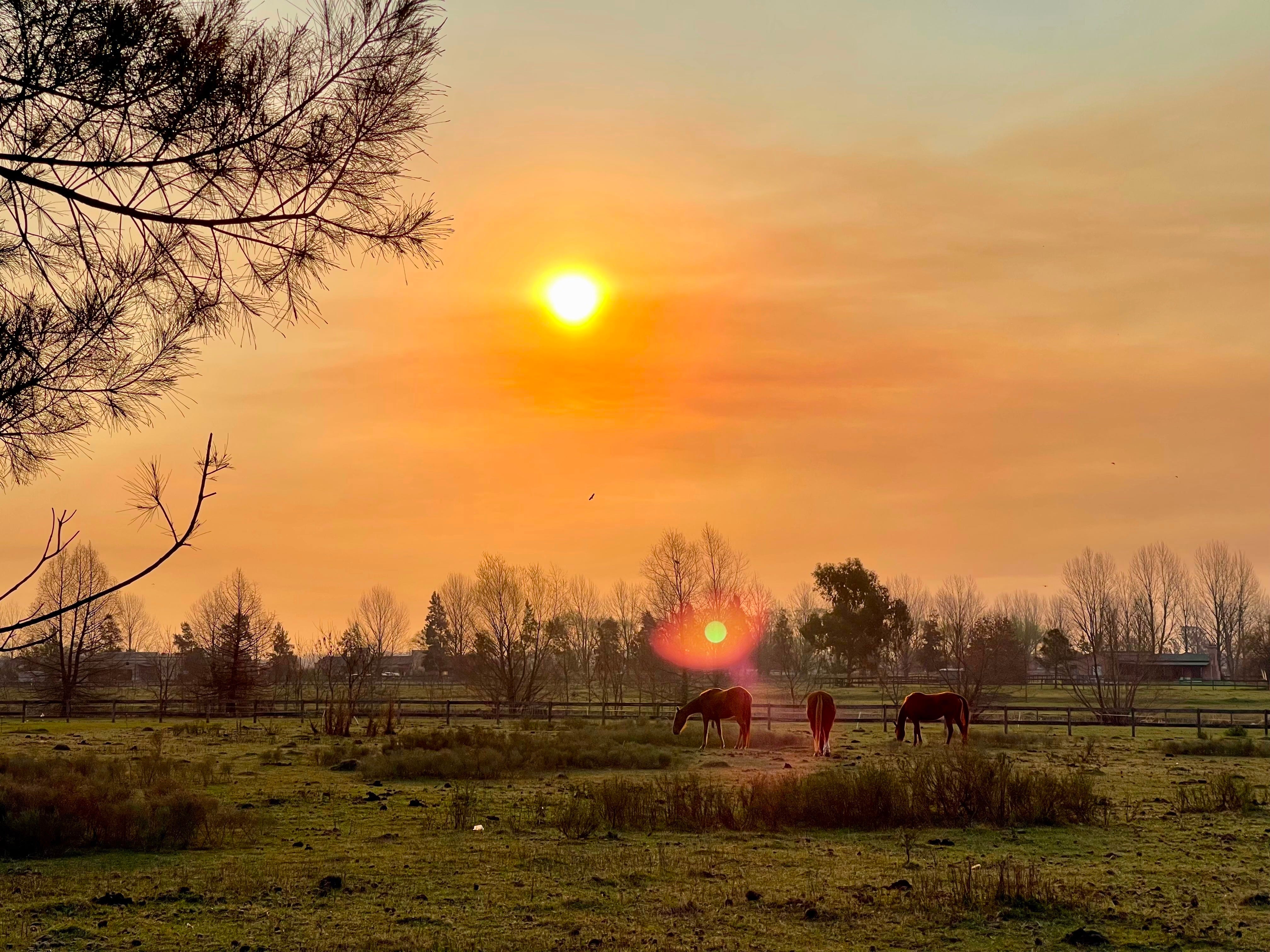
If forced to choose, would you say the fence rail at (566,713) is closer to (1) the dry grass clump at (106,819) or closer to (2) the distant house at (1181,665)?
(1) the dry grass clump at (106,819)

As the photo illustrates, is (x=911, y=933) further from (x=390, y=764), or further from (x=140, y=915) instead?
(x=390, y=764)

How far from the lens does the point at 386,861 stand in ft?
40.5

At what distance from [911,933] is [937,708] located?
22.9 metres

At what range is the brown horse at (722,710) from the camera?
2961 cm

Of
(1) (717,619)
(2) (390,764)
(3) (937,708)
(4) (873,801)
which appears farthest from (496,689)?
(4) (873,801)

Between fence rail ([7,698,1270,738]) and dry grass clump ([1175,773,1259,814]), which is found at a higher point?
dry grass clump ([1175,773,1259,814])

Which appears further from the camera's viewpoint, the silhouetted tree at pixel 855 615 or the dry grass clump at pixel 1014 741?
the silhouetted tree at pixel 855 615

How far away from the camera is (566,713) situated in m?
44.7

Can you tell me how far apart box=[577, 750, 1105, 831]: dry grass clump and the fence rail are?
21736mm

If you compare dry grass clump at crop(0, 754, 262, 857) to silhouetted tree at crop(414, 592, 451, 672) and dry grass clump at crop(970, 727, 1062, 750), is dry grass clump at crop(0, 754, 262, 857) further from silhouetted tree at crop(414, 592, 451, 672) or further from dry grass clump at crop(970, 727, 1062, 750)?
silhouetted tree at crop(414, 592, 451, 672)

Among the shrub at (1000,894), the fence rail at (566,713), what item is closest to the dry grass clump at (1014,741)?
the fence rail at (566,713)

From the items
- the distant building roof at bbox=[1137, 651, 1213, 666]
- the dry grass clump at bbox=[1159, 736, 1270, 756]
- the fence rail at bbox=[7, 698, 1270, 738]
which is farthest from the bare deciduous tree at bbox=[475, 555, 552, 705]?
the distant building roof at bbox=[1137, 651, 1213, 666]

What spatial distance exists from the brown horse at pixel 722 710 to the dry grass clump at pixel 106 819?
15.9 metres

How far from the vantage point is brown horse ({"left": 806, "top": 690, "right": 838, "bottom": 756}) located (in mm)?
25922
